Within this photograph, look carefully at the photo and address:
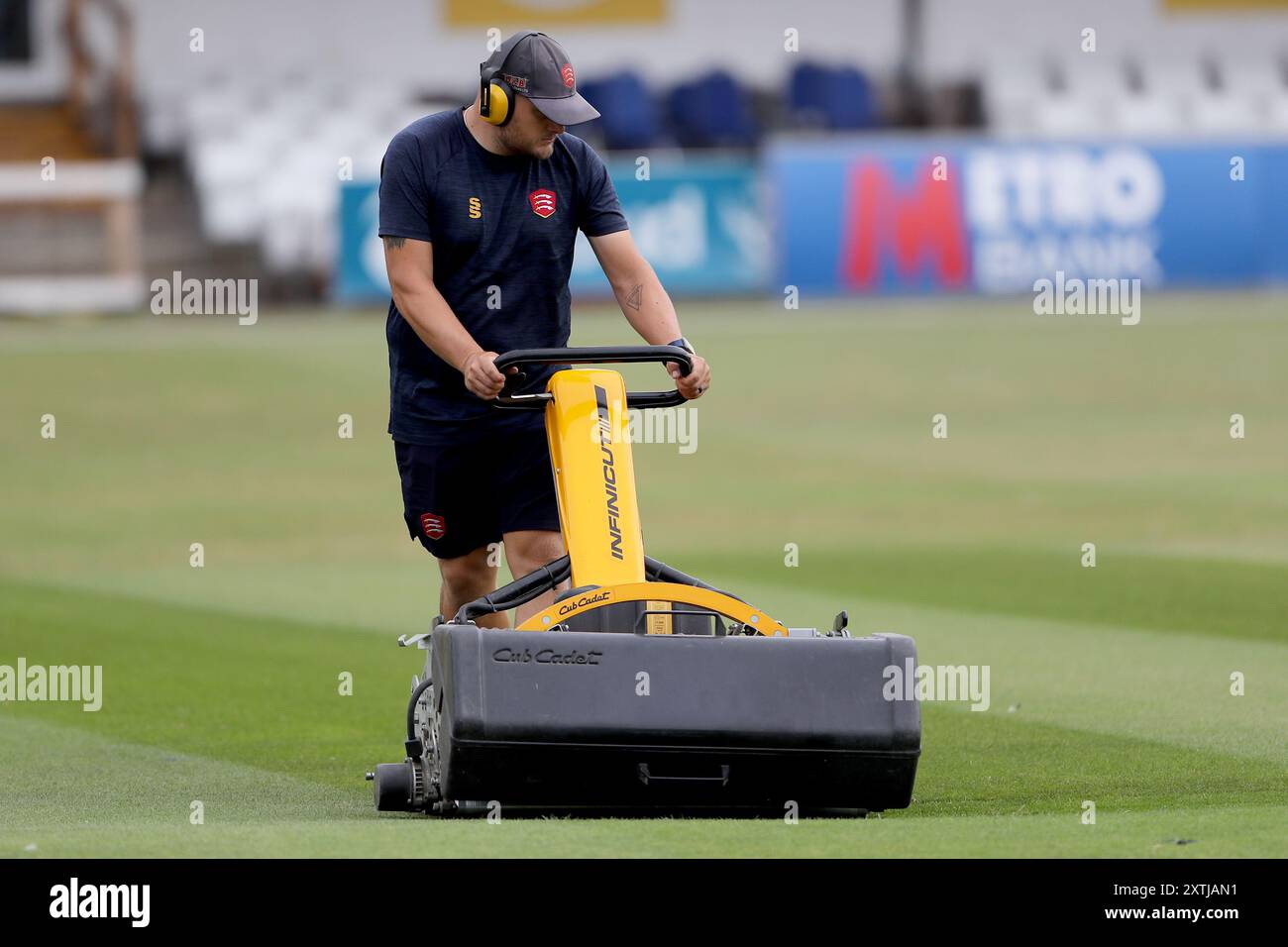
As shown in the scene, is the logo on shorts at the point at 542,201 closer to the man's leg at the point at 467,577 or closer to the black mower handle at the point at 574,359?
the black mower handle at the point at 574,359


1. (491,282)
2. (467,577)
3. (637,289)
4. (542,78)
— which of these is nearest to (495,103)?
(542,78)

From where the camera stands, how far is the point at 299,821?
645 cm

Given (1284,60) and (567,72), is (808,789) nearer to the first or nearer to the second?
(567,72)

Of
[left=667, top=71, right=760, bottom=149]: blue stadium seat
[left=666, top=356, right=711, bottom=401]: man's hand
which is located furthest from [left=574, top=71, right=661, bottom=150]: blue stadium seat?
[left=666, top=356, right=711, bottom=401]: man's hand

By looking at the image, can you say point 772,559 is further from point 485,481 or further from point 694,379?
point 694,379

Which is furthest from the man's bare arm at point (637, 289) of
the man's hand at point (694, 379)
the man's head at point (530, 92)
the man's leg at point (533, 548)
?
the man's leg at point (533, 548)

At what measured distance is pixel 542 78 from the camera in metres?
6.86

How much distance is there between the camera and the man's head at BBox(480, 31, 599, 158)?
6859mm

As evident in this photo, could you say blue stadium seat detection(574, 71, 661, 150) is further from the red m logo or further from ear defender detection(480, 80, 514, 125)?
ear defender detection(480, 80, 514, 125)

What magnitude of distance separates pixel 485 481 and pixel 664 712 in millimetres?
1698

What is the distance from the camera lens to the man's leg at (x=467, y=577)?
779 centimetres

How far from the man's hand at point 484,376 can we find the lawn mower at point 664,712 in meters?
0.73

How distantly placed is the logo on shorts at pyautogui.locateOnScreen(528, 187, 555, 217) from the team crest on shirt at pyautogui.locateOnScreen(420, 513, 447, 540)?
1.13m
